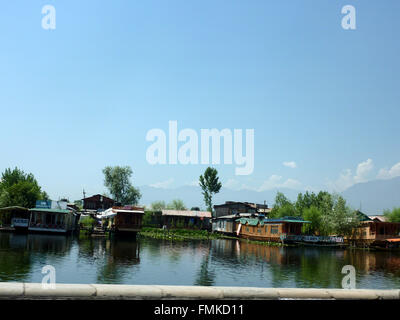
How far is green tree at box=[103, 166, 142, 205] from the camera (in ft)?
360

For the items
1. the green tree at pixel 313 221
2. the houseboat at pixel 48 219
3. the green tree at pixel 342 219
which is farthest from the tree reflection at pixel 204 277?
the green tree at pixel 313 221

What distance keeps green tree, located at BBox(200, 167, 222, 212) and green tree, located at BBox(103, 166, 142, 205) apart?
74.3 ft

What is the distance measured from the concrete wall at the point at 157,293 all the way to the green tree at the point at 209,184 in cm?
9659

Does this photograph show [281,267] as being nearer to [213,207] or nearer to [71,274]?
[71,274]

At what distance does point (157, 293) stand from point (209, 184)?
9749 cm

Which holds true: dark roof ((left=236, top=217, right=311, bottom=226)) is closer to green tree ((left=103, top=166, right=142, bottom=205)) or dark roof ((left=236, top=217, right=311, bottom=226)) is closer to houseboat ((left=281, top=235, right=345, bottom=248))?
houseboat ((left=281, top=235, right=345, bottom=248))

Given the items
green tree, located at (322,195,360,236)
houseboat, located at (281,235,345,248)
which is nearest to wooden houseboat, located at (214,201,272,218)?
green tree, located at (322,195,360,236)

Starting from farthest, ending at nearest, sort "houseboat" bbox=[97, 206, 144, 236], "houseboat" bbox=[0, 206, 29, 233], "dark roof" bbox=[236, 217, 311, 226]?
1. "dark roof" bbox=[236, 217, 311, 226]
2. "houseboat" bbox=[0, 206, 29, 233]
3. "houseboat" bbox=[97, 206, 144, 236]

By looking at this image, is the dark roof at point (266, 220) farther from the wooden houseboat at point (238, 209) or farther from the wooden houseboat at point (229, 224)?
the wooden houseboat at point (238, 209)

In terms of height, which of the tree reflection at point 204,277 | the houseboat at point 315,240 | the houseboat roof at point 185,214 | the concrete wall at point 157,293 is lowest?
the houseboat at point 315,240

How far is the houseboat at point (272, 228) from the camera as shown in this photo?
57.9 meters

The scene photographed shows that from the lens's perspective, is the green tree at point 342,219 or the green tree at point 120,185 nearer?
the green tree at point 342,219

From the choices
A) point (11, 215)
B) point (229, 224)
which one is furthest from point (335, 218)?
point (11, 215)
